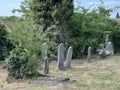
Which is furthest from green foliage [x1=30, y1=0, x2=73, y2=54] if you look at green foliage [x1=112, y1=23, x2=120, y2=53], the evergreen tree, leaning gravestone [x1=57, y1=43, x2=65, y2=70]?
green foliage [x1=112, y1=23, x2=120, y2=53]

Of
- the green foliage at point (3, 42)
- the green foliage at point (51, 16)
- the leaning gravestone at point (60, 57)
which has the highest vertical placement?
the green foliage at point (51, 16)

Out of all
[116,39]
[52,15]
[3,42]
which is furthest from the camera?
[116,39]

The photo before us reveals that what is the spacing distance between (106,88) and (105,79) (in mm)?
1798

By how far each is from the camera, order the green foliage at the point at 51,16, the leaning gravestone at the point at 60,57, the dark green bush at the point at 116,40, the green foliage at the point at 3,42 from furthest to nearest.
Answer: the dark green bush at the point at 116,40 → the green foliage at the point at 51,16 → the green foliage at the point at 3,42 → the leaning gravestone at the point at 60,57

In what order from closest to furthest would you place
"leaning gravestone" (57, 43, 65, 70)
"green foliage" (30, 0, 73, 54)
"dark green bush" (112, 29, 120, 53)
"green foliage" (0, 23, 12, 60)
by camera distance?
1. "leaning gravestone" (57, 43, 65, 70)
2. "green foliage" (0, 23, 12, 60)
3. "green foliage" (30, 0, 73, 54)
4. "dark green bush" (112, 29, 120, 53)

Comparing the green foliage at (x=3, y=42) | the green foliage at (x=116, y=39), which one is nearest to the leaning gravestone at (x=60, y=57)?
the green foliage at (x=3, y=42)

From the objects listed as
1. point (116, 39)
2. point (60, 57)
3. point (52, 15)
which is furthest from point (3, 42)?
point (116, 39)

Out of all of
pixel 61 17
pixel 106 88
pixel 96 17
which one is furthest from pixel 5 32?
pixel 106 88

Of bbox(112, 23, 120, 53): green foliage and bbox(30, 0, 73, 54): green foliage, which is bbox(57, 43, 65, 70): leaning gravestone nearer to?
bbox(30, 0, 73, 54): green foliage

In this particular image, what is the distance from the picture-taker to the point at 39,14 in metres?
18.5

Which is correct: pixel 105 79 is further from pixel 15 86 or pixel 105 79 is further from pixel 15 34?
pixel 15 34

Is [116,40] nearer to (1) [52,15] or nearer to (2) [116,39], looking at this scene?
(2) [116,39]

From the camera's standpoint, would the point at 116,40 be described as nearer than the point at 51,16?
No

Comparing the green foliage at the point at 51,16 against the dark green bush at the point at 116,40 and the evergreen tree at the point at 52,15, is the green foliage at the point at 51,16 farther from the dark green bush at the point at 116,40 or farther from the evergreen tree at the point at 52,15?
the dark green bush at the point at 116,40
